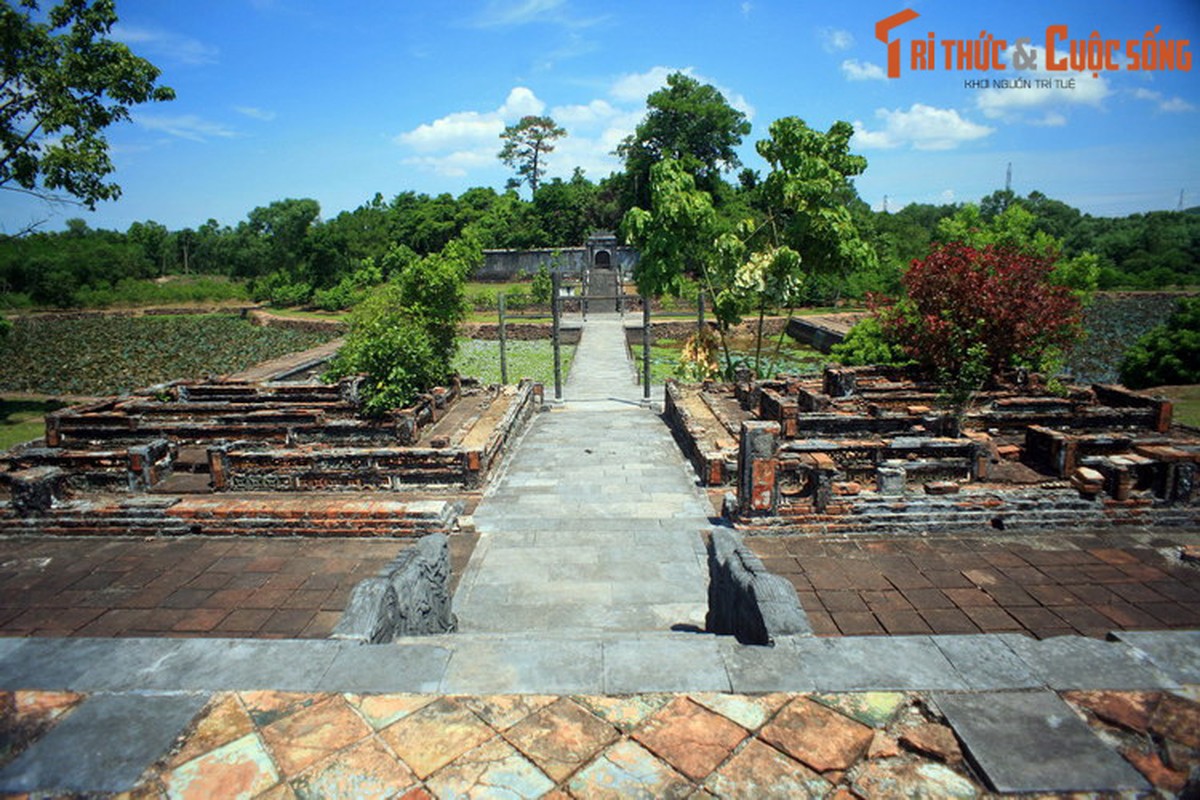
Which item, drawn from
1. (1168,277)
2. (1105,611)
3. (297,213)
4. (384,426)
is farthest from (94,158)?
(1168,277)

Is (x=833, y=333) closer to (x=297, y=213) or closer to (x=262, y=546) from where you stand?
(x=262, y=546)

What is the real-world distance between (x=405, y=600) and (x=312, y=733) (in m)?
1.47

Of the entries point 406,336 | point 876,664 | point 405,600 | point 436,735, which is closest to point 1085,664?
point 876,664

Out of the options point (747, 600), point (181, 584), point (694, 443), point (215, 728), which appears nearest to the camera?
point (215, 728)

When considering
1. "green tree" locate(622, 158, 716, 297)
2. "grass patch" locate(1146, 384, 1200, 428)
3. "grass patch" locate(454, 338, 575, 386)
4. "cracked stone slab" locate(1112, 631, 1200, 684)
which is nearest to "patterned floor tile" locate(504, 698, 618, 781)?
"cracked stone slab" locate(1112, 631, 1200, 684)

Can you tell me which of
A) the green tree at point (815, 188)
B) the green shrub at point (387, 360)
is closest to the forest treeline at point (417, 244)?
the green tree at point (815, 188)

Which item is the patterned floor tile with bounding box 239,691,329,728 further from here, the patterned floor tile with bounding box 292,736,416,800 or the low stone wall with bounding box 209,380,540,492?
the low stone wall with bounding box 209,380,540,492

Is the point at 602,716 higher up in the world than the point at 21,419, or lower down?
higher up

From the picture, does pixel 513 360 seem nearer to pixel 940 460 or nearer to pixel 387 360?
pixel 387 360

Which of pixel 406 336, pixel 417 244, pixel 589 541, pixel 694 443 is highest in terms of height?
pixel 417 244

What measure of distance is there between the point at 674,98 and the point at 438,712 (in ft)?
172

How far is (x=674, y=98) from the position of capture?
49281 millimetres

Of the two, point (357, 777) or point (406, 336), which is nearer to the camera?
point (357, 777)

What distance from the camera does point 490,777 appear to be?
2566 millimetres
